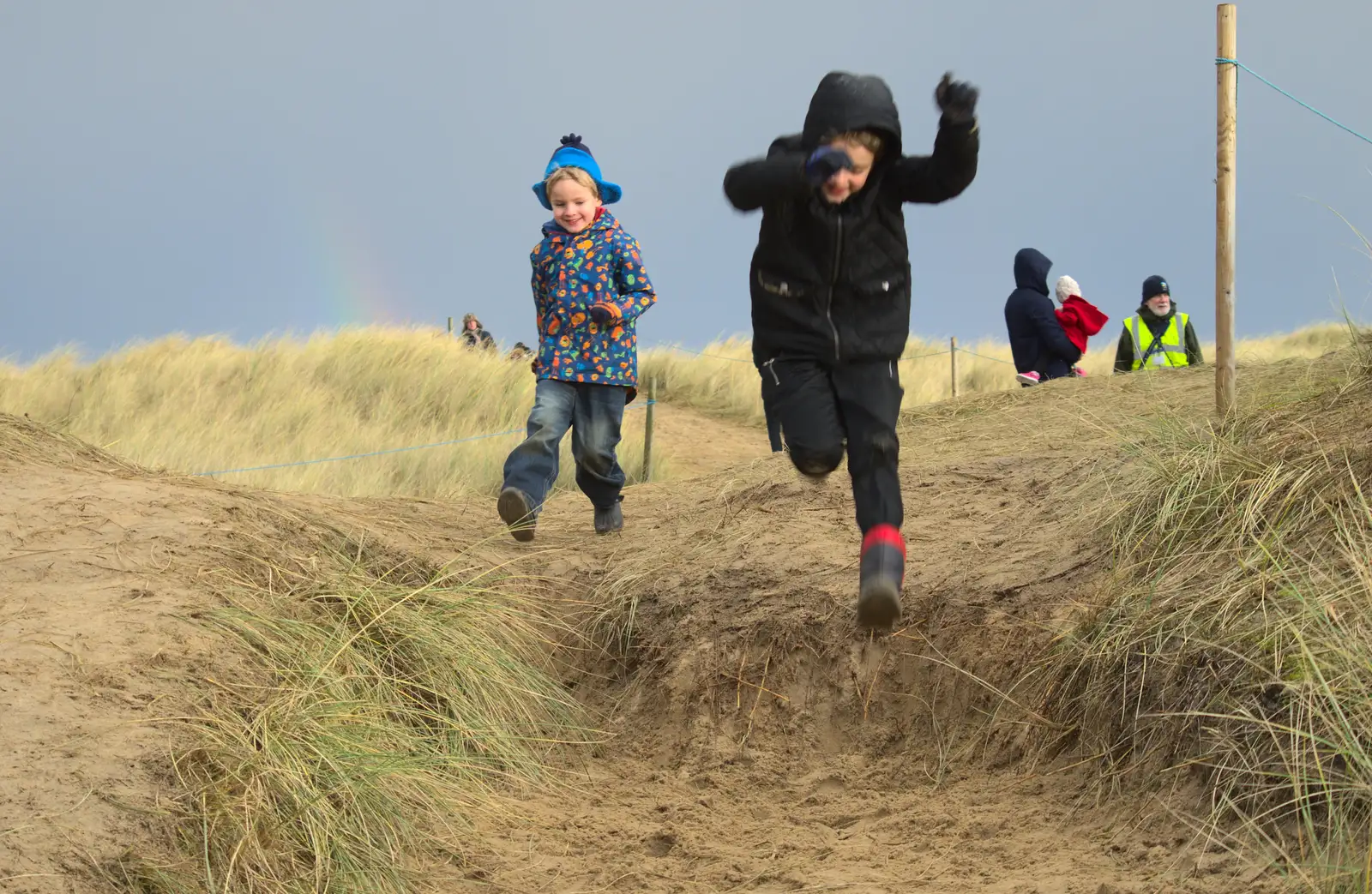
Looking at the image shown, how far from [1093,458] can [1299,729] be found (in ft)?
8.74

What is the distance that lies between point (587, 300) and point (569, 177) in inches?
24.2

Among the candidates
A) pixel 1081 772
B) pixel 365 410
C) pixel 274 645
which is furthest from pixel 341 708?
pixel 365 410

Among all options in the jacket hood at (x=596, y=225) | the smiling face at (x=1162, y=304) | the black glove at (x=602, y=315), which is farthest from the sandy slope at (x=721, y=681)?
the smiling face at (x=1162, y=304)

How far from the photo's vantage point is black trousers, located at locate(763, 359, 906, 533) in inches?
167

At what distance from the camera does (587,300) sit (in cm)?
680

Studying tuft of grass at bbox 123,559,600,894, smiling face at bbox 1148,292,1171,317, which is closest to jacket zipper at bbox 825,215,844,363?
tuft of grass at bbox 123,559,600,894

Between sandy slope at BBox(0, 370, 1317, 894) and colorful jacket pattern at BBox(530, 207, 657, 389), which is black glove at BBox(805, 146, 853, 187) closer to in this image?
sandy slope at BBox(0, 370, 1317, 894)

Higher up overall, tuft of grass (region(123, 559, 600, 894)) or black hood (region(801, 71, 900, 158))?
black hood (region(801, 71, 900, 158))

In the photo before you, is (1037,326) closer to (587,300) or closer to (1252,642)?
(587,300)

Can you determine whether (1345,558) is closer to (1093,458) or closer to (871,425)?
(871,425)

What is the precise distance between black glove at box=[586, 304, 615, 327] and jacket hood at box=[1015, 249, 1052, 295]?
21.1 feet

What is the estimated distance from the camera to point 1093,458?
616 cm

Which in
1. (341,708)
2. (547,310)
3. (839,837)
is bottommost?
(839,837)

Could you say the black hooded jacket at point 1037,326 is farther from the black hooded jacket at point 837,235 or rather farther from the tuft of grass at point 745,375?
the black hooded jacket at point 837,235
